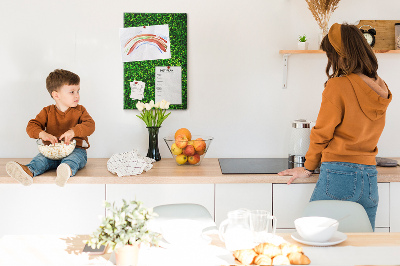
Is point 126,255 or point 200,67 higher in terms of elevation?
point 200,67

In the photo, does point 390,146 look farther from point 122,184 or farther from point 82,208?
point 82,208

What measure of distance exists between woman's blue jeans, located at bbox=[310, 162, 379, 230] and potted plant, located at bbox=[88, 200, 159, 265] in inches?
48.5

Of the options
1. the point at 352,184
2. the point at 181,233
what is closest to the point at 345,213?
the point at 352,184

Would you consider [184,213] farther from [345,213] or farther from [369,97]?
[369,97]

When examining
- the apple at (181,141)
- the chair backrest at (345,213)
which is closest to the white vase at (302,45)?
the apple at (181,141)

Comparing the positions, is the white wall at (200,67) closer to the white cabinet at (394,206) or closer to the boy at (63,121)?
the boy at (63,121)

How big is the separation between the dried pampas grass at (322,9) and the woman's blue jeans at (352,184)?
1.02 meters

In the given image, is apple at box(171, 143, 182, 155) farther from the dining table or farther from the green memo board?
the dining table

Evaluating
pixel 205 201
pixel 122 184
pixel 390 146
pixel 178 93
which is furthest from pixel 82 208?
pixel 390 146

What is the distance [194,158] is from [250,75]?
68cm

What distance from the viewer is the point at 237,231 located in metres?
1.36

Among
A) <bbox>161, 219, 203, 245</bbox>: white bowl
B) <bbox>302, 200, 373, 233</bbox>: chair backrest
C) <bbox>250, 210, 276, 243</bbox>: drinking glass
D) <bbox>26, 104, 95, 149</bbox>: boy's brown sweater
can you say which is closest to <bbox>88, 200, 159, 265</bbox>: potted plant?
<bbox>161, 219, 203, 245</bbox>: white bowl

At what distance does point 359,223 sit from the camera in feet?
5.99

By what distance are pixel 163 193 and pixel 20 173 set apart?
2.32 ft
